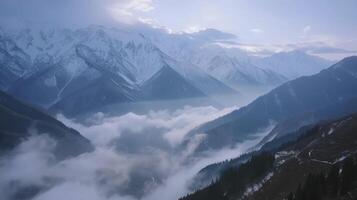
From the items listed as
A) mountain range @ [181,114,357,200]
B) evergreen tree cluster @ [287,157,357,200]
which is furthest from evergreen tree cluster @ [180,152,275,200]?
evergreen tree cluster @ [287,157,357,200]

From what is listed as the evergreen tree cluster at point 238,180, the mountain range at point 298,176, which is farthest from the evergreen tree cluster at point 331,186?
the evergreen tree cluster at point 238,180

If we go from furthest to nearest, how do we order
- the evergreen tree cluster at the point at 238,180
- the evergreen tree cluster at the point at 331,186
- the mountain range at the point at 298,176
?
the evergreen tree cluster at the point at 238,180, the mountain range at the point at 298,176, the evergreen tree cluster at the point at 331,186

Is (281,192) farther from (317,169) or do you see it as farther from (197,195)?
(197,195)

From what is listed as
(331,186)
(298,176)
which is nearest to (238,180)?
(298,176)

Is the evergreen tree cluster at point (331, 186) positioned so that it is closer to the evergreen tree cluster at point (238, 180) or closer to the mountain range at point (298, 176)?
the mountain range at point (298, 176)

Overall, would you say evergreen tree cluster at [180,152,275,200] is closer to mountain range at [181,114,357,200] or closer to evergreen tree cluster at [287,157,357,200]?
mountain range at [181,114,357,200]

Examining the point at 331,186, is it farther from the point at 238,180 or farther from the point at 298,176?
the point at 238,180

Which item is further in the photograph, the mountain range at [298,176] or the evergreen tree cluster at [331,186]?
the mountain range at [298,176]

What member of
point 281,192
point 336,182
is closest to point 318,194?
point 336,182
